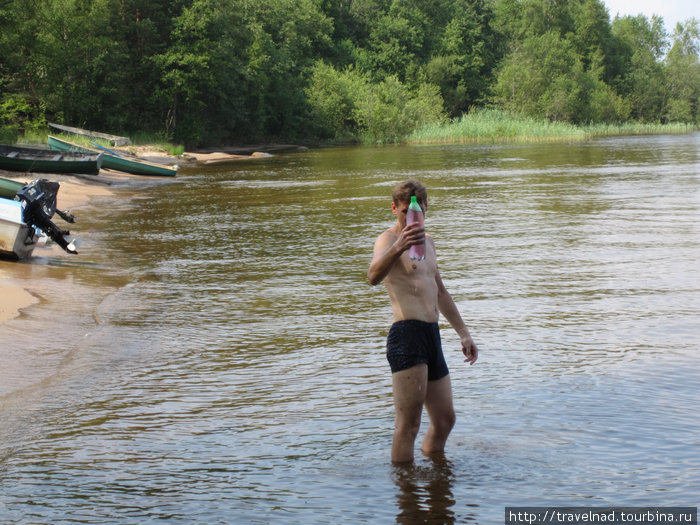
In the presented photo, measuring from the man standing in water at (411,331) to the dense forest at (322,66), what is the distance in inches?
1394

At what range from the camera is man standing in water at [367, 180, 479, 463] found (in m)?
4.62

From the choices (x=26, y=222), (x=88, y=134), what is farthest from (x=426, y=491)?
(x=88, y=134)

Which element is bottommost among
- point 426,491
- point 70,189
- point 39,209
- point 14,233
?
point 426,491

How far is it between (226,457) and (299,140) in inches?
2714

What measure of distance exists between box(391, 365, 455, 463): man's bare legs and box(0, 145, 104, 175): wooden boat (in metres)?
24.9

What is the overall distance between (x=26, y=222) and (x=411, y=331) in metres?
9.28

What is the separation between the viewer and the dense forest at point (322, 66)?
160ft

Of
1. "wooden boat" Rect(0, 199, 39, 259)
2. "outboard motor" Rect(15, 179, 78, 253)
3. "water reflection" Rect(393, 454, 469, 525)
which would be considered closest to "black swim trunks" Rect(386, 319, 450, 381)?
"water reflection" Rect(393, 454, 469, 525)

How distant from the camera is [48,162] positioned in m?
27.7

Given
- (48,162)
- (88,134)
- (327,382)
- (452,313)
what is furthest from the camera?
(88,134)


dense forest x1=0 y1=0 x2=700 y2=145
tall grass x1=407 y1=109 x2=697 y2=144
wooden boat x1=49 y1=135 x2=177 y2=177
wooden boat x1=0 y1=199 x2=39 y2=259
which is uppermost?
dense forest x1=0 y1=0 x2=700 y2=145

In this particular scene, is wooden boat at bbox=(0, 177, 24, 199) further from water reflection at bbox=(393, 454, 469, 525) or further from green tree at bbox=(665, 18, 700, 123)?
green tree at bbox=(665, 18, 700, 123)

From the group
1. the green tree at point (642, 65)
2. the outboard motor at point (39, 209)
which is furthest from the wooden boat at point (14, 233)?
the green tree at point (642, 65)

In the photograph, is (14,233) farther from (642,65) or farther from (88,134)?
(642,65)
